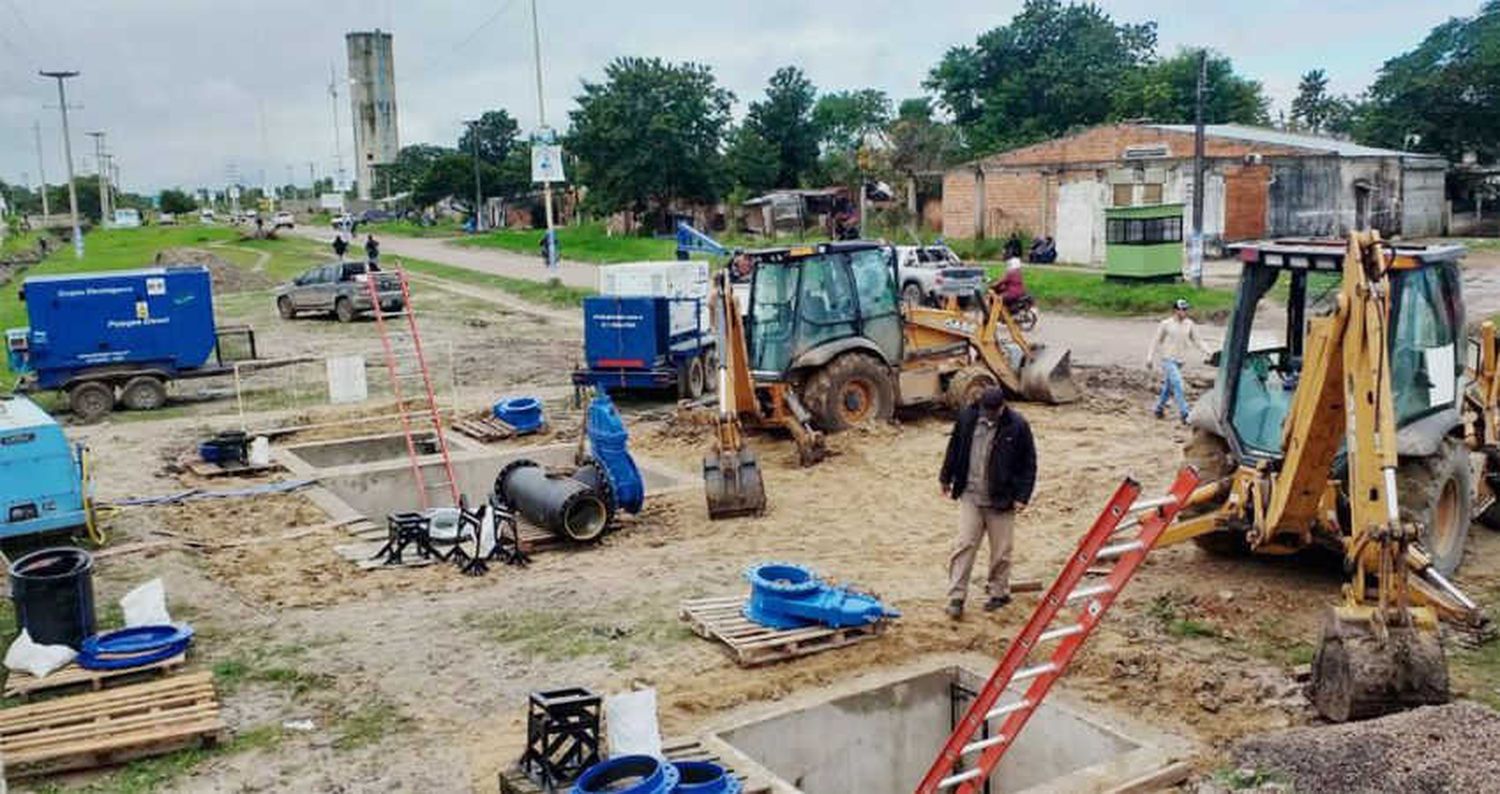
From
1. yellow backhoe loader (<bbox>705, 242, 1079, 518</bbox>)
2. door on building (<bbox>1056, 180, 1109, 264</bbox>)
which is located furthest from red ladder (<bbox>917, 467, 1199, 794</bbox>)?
door on building (<bbox>1056, 180, 1109, 264</bbox>)

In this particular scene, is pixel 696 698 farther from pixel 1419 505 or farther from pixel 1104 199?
pixel 1104 199

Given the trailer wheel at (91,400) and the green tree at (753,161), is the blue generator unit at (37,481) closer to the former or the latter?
the trailer wheel at (91,400)

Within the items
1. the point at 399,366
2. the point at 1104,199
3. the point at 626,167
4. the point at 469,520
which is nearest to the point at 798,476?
the point at 469,520

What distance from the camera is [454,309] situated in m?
34.6

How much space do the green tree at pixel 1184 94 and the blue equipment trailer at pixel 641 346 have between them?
39.1m

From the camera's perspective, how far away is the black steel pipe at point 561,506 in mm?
11812

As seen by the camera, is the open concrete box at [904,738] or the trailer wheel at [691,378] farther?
the trailer wheel at [691,378]

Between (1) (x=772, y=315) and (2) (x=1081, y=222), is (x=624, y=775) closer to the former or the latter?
(1) (x=772, y=315)

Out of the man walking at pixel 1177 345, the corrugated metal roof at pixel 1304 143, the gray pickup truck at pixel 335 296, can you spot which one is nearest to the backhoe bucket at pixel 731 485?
the man walking at pixel 1177 345

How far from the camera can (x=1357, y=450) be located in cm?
733

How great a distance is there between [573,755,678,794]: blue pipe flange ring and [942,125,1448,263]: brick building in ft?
111

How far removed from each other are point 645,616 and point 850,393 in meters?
6.52

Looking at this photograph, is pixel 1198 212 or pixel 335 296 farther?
pixel 335 296

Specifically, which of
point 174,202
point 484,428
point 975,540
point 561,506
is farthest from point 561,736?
point 174,202
